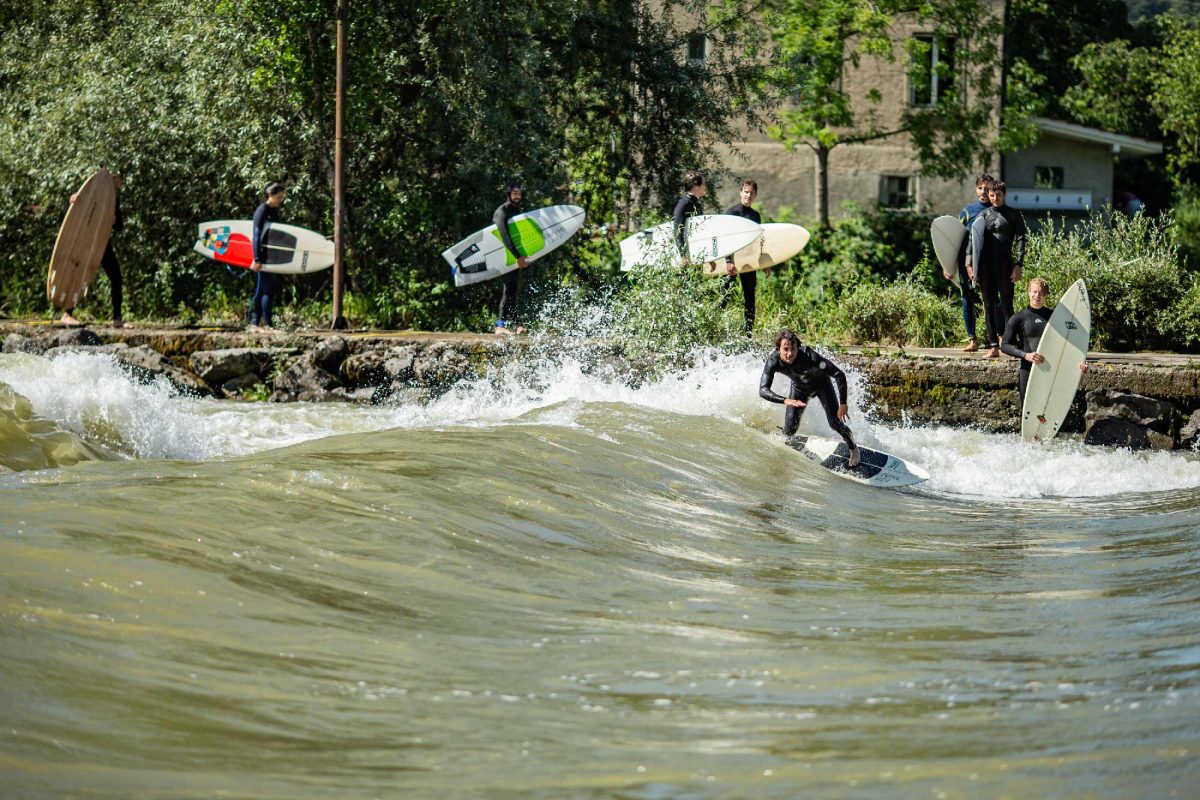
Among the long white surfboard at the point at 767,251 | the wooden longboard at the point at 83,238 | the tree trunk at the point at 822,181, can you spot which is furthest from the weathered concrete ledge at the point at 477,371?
the tree trunk at the point at 822,181

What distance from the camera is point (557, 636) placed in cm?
432

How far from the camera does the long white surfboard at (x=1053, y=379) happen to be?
11.0 meters

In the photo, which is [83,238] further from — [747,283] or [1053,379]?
[1053,379]

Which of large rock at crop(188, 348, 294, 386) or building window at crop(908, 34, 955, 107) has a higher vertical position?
building window at crop(908, 34, 955, 107)

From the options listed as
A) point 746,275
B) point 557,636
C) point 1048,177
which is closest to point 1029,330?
point 746,275

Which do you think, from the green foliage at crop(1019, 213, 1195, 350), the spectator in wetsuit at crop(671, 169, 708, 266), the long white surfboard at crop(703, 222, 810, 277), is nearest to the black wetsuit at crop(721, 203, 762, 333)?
the long white surfboard at crop(703, 222, 810, 277)

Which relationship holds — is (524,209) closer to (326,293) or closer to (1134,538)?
(326,293)

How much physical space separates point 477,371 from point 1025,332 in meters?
5.26

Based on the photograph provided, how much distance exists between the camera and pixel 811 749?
3340 millimetres

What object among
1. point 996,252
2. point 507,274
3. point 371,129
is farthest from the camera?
point 371,129

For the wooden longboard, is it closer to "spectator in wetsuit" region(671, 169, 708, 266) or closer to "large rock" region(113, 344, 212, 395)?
"large rock" region(113, 344, 212, 395)

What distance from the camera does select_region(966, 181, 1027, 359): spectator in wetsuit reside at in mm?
11852

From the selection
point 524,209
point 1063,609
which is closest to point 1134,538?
point 1063,609

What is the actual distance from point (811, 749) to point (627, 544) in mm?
2759
